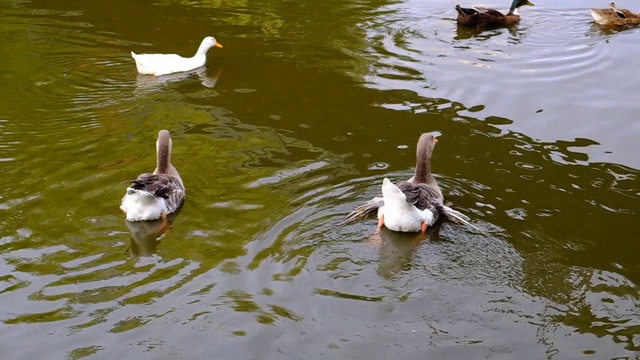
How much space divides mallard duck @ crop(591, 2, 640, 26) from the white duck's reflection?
6.50 meters

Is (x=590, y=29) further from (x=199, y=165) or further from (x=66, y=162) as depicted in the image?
(x=66, y=162)

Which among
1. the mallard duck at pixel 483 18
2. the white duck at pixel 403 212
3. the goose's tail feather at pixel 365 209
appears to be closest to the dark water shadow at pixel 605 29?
the mallard duck at pixel 483 18

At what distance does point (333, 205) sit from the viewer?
9.42 meters

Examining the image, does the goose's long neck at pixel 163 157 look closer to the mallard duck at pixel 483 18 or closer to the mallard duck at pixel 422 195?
the mallard duck at pixel 422 195

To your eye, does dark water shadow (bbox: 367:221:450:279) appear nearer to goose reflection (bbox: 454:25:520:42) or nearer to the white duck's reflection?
the white duck's reflection

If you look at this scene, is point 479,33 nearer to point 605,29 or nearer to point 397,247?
point 605,29

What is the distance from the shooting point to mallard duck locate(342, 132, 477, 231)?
898 centimetres

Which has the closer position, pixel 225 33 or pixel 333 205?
pixel 333 205

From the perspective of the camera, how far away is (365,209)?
9258 mm

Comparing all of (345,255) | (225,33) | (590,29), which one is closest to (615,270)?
(345,255)

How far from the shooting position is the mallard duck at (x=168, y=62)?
13.5 m

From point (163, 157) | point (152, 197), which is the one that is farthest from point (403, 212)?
point (163, 157)

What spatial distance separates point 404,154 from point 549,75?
11.8 feet

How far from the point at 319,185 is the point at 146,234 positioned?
6.52 ft
